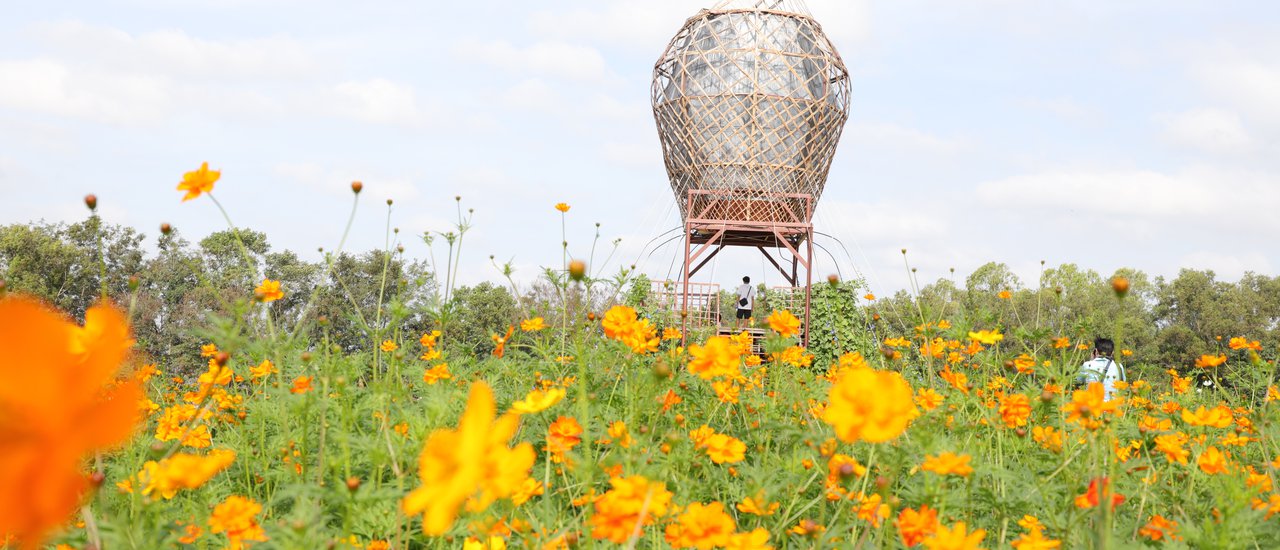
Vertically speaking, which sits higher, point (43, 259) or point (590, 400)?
point (43, 259)

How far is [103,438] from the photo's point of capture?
1.17 feet

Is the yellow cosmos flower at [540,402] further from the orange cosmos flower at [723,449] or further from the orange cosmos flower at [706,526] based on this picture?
the orange cosmos flower at [723,449]

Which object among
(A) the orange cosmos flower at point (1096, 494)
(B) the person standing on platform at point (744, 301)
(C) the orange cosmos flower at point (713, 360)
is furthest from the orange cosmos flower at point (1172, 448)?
(B) the person standing on platform at point (744, 301)

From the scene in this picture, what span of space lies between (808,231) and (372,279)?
11824 millimetres

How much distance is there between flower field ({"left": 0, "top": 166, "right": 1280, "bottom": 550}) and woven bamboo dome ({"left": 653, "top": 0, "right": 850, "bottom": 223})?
8251mm

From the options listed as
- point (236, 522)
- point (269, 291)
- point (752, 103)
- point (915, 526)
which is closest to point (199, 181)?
point (269, 291)

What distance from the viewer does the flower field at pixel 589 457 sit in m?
0.44

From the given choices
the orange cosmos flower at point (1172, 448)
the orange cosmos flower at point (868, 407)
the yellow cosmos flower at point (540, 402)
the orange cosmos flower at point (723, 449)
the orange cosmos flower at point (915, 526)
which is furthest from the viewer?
the orange cosmos flower at point (1172, 448)

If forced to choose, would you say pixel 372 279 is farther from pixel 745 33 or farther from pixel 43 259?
pixel 745 33

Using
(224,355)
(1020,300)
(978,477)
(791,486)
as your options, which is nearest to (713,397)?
(791,486)

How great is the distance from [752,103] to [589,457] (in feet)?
34.2

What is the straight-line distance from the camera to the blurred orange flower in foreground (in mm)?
337

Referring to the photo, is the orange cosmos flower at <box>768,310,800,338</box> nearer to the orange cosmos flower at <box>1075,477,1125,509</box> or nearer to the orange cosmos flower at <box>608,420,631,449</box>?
the orange cosmos flower at <box>608,420,631,449</box>

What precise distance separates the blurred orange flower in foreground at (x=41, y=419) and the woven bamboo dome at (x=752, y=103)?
11124 millimetres
